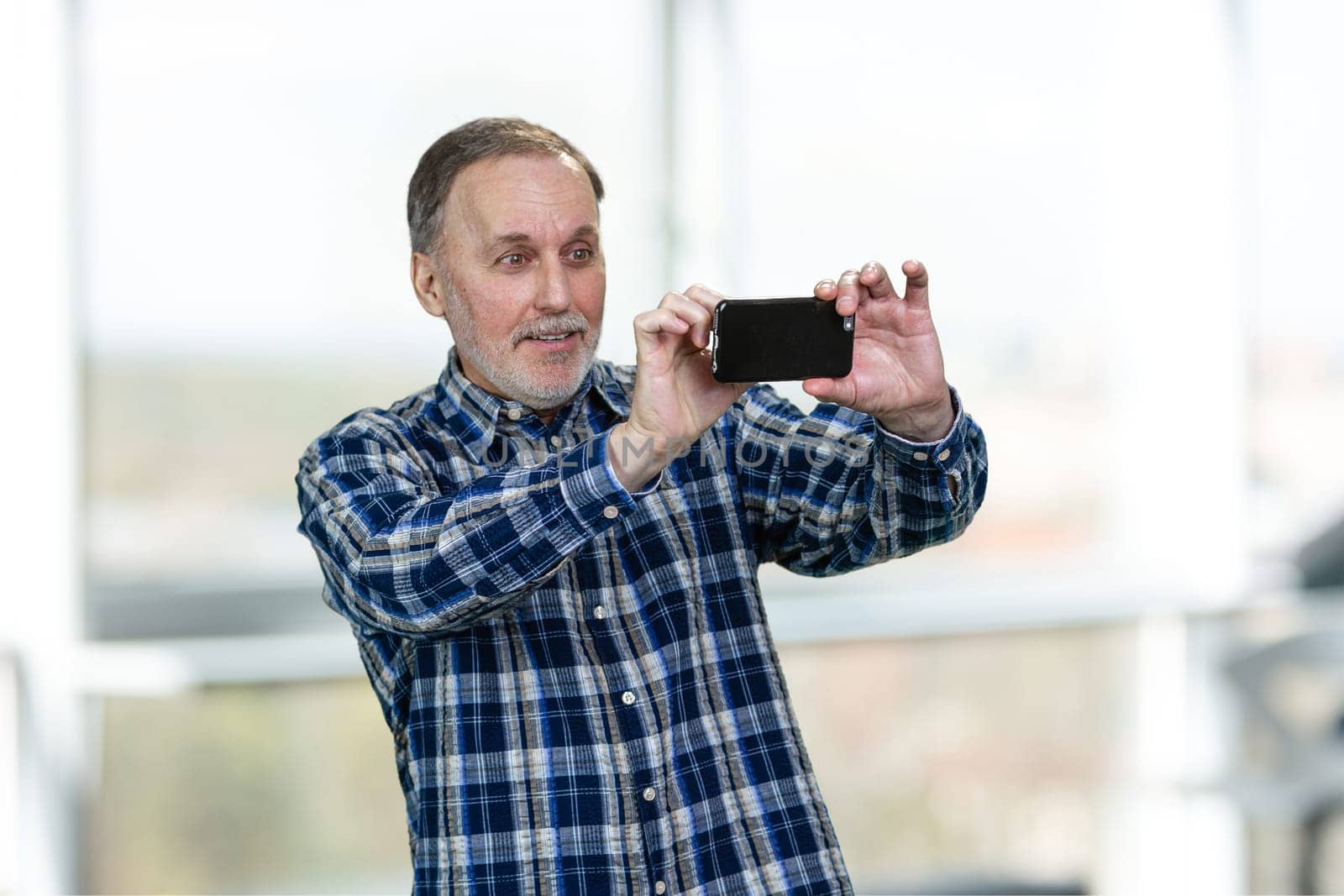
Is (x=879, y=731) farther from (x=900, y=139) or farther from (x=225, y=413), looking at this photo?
(x=225, y=413)

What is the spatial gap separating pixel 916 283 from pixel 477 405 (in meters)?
0.46

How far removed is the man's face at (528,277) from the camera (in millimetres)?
1417

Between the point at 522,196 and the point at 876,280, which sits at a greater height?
the point at 522,196

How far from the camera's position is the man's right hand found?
1.19 meters

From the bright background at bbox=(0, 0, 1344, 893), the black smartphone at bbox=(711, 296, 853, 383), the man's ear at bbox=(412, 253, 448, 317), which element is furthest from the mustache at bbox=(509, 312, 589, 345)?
the bright background at bbox=(0, 0, 1344, 893)

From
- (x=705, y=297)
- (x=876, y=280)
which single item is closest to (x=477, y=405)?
(x=705, y=297)

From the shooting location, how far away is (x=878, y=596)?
332cm

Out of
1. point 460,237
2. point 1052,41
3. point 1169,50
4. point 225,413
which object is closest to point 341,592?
point 460,237

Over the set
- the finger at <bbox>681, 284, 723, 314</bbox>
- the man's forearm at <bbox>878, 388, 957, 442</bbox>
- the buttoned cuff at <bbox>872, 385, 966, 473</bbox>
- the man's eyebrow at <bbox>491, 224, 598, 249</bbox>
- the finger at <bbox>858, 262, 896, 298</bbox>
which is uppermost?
the man's eyebrow at <bbox>491, 224, 598, 249</bbox>

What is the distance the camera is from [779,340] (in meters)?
1.23

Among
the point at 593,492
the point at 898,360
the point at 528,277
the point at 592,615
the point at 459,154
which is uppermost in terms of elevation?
the point at 459,154

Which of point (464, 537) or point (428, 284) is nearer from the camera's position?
point (464, 537)

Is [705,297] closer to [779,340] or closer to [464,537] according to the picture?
[779,340]

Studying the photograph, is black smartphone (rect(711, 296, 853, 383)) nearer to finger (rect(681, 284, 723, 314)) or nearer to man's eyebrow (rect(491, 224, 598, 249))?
finger (rect(681, 284, 723, 314))
